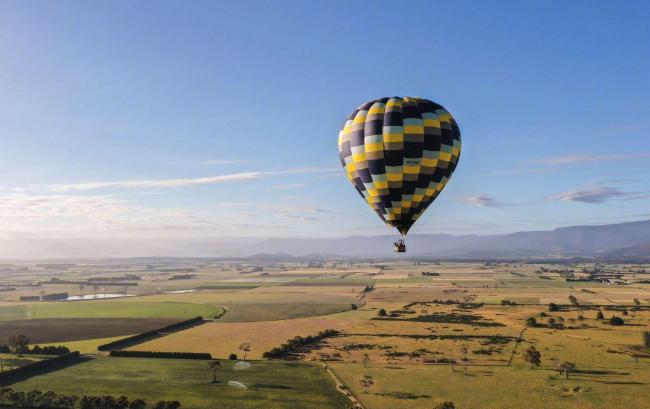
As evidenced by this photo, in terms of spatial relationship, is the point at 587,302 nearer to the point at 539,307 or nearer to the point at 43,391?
the point at 539,307

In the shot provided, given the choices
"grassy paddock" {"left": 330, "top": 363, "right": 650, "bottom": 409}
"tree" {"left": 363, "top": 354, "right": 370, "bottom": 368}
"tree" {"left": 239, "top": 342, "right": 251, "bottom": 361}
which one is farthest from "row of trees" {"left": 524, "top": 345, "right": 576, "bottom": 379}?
"tree" {"left": 239, "top": 342, "right": 251, "bottom": 361}

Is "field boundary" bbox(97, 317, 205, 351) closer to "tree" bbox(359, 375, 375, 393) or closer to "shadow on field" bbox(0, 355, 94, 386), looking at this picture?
"shadow on field" bbox(0, 355, 94, 386)

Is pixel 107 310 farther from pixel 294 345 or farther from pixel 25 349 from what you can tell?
pixel 294 345

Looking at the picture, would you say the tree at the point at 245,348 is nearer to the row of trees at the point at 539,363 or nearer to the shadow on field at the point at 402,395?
the shadow on field at the point at 402,395

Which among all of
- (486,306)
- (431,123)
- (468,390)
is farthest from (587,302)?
(431,123)

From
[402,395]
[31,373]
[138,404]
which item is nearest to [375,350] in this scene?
[402,395]

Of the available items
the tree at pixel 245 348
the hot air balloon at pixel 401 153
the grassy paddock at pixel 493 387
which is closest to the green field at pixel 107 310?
the tree at pixel 245 348
